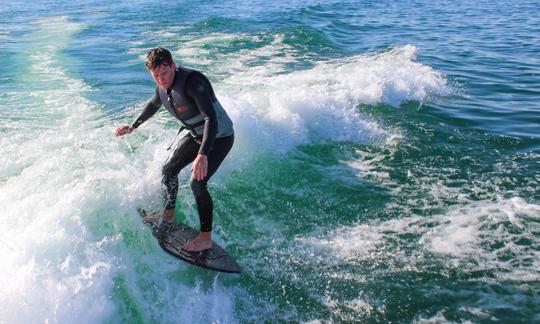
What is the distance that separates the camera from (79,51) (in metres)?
15.6

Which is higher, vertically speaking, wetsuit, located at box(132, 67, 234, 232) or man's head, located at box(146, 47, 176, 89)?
man's head, located at box(146, 47, 176, 89)

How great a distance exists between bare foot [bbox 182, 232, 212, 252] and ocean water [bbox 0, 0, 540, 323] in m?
0.25

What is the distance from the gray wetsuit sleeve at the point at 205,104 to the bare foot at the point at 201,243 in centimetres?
105

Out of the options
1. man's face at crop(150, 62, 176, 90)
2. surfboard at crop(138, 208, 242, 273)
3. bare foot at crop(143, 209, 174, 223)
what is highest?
man's face at crop(150, 62, 176, 90)

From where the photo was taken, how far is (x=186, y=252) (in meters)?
4.77

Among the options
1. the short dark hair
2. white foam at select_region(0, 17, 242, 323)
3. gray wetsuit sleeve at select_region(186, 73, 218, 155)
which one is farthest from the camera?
gray wetsuit sleeve at select_region(186, 73, 218, 155)

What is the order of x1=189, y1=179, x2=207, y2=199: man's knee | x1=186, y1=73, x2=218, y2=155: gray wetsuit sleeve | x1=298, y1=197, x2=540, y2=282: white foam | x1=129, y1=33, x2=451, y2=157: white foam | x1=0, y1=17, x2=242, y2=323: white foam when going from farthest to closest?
x1=129, y1=33, x2=451, y2=157: white foam < x1=298, y1=197, x2=540, y2=282: white foam < x1=189, y1=179, x2=207, y2=199: man's knee < x1=186, y1=73, x2=218, y2=155: gray wetsuit sleeve < x1=0, y1=17, x2=242, y2=323: white foam

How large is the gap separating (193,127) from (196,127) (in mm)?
33

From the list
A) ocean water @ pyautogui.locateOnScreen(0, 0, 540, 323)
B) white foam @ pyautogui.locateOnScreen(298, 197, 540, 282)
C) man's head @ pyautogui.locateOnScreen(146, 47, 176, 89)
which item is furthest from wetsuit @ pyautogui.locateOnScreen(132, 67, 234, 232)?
white foam @ pyautogui.locateOnScreen(298, 197, 540, 282)

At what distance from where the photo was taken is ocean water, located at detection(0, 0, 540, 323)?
429 cm

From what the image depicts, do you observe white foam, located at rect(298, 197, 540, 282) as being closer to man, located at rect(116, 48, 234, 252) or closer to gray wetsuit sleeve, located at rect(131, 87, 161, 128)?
man, located at rect(116, 48, 234, 252)

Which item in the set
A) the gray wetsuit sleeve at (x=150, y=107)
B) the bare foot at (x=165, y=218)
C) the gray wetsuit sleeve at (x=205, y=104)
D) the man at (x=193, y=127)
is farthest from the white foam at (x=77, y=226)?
the gray wetsuit sleeve at (x=205, y=104)

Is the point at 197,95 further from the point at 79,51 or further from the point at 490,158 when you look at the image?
the point at 79,51

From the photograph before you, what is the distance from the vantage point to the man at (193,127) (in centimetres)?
428
